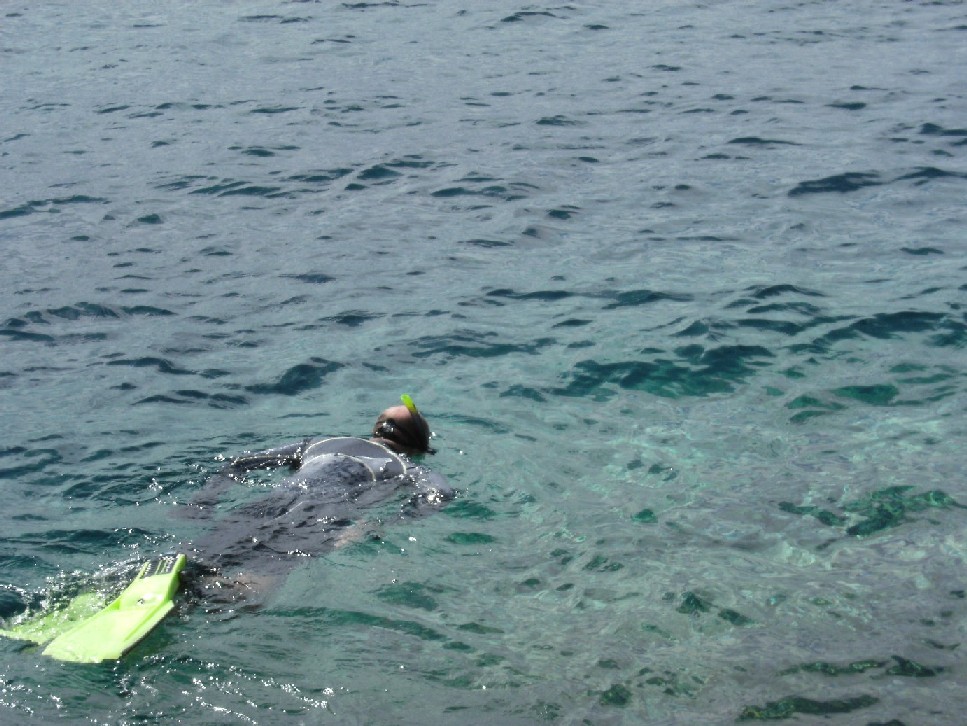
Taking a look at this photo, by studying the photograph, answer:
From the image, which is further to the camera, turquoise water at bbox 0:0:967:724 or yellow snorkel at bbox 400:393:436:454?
yellow snorkel at bbox 400:393:436:454

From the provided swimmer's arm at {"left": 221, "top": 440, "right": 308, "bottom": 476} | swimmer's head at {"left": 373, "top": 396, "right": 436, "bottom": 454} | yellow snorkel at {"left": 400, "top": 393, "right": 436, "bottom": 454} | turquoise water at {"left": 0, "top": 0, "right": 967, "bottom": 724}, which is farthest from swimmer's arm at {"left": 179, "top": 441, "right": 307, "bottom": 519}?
yellow snorkel at {"left": 400, "top": 393, "right": 436, "bottom": 454}

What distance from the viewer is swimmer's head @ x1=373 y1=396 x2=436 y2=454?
26.9 ft

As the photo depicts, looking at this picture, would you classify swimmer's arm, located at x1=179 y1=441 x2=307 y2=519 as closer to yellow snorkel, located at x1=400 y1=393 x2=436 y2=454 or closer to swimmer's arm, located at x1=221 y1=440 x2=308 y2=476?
swimmer's arm, located at x1=221 y1=440 x2=308 y2=476

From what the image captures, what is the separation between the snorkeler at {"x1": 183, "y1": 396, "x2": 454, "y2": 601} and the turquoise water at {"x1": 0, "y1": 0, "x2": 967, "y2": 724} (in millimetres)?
193

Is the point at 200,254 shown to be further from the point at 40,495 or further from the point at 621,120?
the point at 621,120

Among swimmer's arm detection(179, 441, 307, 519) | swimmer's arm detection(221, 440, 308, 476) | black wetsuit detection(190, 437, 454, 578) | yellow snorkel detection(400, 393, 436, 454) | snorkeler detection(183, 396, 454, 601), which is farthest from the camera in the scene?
yellow snorkel detection(400, 393, 436, 454)

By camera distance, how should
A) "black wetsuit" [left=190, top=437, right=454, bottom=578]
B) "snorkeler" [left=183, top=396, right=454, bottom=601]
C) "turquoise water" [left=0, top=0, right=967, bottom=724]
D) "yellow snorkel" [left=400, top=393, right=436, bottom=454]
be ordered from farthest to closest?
"yellow snorkel" [left=400, top=393, right=436, bottom=454], "black wetsuit" [left=190, top=437, right=454, bottom=578], "snorkeler" [left=183, top=396, right=454, bottom=601], "turquoise water" [left=0, top=0, right=967, bottom=724]

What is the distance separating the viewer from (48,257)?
12844 millimetres

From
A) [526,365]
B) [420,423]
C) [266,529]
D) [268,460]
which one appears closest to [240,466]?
[268,460]

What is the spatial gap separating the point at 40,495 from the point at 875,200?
357 inches

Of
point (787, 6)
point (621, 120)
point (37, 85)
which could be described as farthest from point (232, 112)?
point (787, 6)

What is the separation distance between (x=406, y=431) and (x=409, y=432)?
0.02 meters

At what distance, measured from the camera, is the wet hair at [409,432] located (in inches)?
323

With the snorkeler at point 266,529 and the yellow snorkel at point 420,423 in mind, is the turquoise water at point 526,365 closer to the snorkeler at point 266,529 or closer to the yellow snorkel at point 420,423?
the snorkeler at point 266,529
